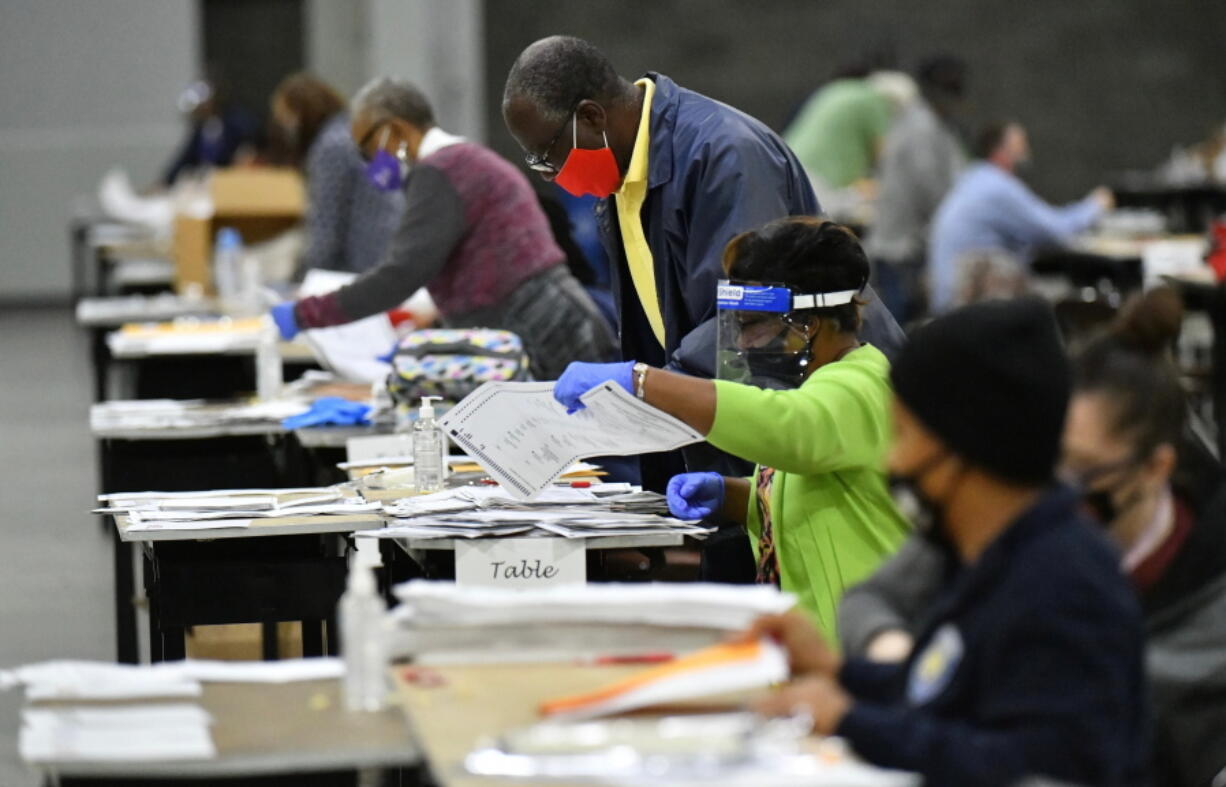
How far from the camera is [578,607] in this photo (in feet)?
7.88

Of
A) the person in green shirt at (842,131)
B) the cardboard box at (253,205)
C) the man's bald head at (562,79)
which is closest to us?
the man's bald head at (562,79)

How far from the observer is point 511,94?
420cm

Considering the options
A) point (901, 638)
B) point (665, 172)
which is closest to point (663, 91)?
point (665, 172)

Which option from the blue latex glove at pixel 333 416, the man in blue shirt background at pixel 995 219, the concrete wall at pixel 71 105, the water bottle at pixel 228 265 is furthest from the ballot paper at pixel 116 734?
the concrete wall at pixel 71 105

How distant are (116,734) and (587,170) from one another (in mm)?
2177

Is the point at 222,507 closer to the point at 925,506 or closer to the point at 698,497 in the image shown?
the point at 698,497

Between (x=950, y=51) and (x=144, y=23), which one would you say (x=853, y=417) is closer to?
(x=950, y=51)

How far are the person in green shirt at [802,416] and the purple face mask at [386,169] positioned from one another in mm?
2205

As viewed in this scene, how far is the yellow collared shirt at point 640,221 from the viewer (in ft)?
13.7

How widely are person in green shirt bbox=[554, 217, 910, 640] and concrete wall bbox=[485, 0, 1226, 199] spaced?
11.7 metres

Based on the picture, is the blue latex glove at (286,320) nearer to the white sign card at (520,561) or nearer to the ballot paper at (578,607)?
the white sign card at (520,561)

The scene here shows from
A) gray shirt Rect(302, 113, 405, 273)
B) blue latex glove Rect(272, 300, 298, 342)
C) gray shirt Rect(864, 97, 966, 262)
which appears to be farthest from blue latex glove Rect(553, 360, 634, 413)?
gray shirt Rect(864, 97, 966, 262)

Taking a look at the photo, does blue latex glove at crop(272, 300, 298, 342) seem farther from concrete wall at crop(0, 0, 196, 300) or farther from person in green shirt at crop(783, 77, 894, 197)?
concrete wall at crop(0, 0, 196, 300)

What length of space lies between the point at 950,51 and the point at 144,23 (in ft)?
21.4
